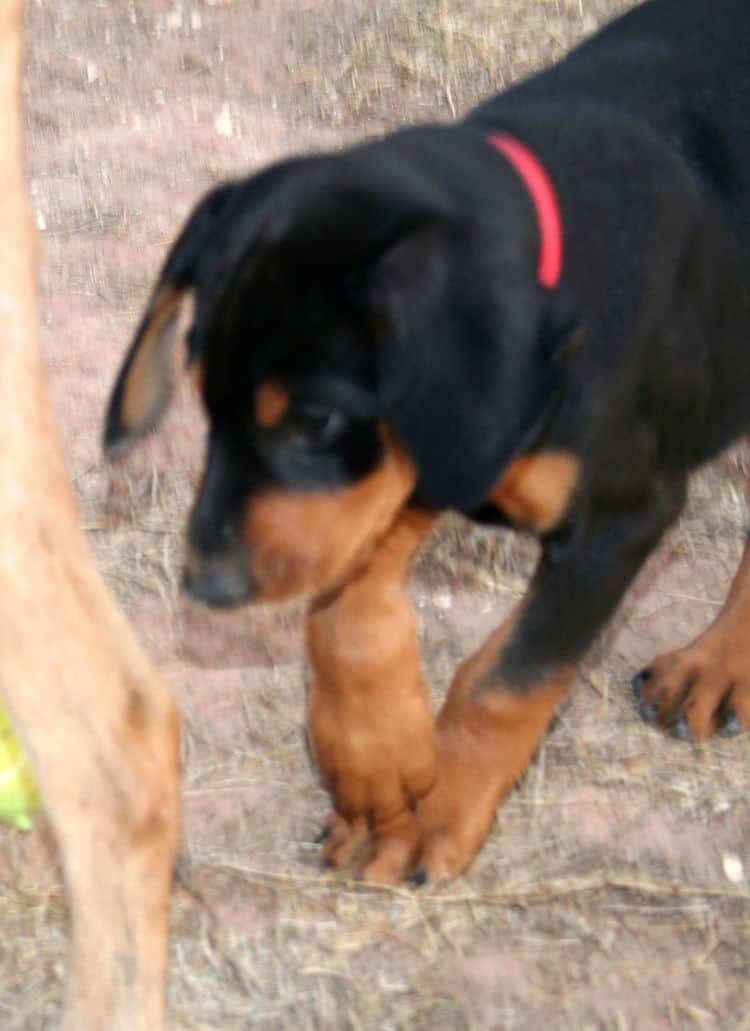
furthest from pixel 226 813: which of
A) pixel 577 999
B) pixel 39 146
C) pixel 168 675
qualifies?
pixel 39 146

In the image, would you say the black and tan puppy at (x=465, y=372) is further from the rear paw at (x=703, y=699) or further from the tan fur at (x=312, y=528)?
the rear paw at (x=703, y=699)

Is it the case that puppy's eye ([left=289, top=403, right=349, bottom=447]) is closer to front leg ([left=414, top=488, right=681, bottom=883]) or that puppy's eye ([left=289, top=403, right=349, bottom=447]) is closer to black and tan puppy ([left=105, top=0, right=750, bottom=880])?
black and tan puppy ([left=105, top=0, right=750, bottom=880])

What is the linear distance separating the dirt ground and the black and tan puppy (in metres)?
0.17

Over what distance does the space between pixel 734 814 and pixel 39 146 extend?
352cm

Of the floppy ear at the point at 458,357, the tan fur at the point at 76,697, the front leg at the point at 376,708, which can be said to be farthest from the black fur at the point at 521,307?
the tan fur at the point at 76,697

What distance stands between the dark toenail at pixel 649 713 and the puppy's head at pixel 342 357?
127 centimetres

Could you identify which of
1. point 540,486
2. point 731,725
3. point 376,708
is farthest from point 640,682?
A: point 540,486

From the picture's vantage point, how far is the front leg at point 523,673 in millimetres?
2859

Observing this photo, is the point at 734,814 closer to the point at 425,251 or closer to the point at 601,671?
the point at 601,671

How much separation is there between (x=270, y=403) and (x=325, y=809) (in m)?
1.19

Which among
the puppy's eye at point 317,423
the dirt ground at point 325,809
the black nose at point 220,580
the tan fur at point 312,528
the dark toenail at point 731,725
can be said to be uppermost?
the puppy's eye at point 317,423

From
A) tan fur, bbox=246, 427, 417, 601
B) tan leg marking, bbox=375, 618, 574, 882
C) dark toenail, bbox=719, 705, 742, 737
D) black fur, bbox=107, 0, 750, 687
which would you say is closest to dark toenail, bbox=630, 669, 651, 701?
dark toenail, bbox=719, 705, 742, 737

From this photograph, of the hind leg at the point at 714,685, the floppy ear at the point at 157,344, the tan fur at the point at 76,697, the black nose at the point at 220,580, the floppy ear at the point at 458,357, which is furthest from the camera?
the hind leg at the point at 714,685

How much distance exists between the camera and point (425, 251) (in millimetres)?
2354
